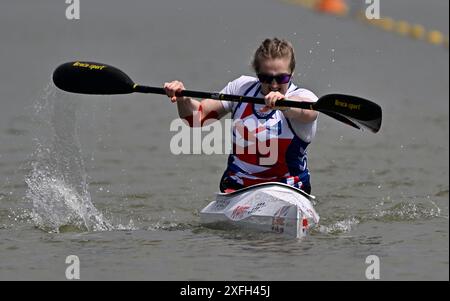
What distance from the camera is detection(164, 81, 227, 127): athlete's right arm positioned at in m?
10.3

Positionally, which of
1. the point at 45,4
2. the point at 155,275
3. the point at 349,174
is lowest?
the point at 155,275

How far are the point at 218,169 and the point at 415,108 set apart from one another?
5543mm

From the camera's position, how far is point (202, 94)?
10000 mm

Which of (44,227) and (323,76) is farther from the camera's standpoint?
(323,76)

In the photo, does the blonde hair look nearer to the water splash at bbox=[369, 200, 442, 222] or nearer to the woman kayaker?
the woman kayaker

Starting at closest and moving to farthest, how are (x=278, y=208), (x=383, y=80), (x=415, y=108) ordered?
1. (x=278, y=208)
2. (x=415, y=108)
3. (x=383, y=80)

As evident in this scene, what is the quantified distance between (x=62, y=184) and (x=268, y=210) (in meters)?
2.51

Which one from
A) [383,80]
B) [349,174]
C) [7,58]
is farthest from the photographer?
[7,58]

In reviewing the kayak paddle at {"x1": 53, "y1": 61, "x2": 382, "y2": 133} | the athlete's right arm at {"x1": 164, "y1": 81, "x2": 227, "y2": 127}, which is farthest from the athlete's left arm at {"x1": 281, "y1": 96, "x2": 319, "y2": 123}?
the athlete's right arm at {"x1": 164, "y1": 81, "x2": 227, "y2": 127}

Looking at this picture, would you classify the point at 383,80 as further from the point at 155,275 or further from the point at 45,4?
the point at 45,4

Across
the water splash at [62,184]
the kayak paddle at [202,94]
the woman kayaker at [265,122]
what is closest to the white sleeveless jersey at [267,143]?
the woman kayaker at [265,122]

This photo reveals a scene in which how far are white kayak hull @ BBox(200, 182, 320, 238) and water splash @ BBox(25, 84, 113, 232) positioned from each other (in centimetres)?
113

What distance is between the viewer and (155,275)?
344 inches

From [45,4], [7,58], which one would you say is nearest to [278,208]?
[7,58]
